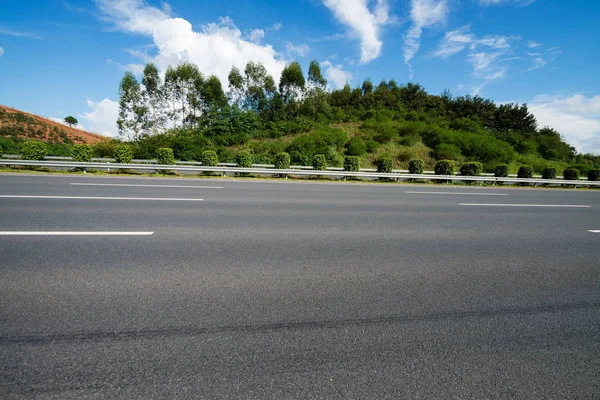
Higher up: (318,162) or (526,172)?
(526,172)

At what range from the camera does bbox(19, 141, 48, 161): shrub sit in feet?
52.6

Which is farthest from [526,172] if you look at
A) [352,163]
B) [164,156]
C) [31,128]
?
[31,128]

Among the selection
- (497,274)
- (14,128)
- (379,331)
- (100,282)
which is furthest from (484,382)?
(14,128)

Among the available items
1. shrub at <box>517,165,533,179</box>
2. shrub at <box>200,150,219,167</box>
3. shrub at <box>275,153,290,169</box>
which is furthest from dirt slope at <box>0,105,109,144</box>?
shrub at <box>517,165,533,179</box>

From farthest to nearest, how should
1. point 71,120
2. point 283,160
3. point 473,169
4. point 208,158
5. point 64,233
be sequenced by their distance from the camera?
point 71,120
point 473,169
point 283,160
point 208,158
point 64,233

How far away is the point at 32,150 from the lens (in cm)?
1616

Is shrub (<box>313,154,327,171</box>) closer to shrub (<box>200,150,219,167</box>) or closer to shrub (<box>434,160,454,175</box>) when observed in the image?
shrub (<box>200,150,219,167</box>)

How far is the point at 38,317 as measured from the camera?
2.53 meters

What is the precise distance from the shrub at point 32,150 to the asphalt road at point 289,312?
14.9m

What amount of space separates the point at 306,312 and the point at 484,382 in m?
1.52

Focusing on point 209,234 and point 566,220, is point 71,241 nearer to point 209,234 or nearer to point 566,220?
point 209,234

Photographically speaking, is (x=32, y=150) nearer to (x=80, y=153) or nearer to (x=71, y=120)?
(x=80, y=153)

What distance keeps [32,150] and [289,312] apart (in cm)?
2098

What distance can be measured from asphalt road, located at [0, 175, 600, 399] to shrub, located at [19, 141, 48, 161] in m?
14.9
